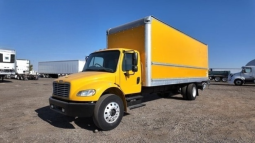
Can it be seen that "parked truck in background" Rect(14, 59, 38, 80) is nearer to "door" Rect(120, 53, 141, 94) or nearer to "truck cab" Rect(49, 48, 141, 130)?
"truck cab" Rect(49, 48, 141, 130)

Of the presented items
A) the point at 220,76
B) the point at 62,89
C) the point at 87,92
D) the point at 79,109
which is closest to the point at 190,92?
the point at 87,92

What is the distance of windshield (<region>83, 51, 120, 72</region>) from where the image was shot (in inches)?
218

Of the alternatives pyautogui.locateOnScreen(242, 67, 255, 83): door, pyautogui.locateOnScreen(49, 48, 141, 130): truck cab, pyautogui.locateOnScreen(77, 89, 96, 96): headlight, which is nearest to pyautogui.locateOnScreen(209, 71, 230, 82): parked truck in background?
pyautogui.locateOnScreen(242, 67, 255, 83): door

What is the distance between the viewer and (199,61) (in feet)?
35.7

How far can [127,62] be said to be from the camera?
18.7 ft

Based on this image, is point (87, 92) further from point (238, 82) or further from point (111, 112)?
point (238, 82)

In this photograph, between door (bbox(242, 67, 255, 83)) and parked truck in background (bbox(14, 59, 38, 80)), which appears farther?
parked truck in background (bbox(14, 59, 38, 80))

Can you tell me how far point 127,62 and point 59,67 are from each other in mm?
37691

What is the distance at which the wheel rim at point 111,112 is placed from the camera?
4758 millimetres

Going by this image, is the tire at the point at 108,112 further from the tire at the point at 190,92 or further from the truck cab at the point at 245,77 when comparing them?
the truck cab at the point at 245,77

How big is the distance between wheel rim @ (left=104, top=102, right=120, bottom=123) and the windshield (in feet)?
3.78

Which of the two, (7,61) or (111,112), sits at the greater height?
(7,61)

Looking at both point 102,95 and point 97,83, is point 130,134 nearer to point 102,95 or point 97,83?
point 102,95

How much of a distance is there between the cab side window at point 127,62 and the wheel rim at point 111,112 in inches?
50.7
